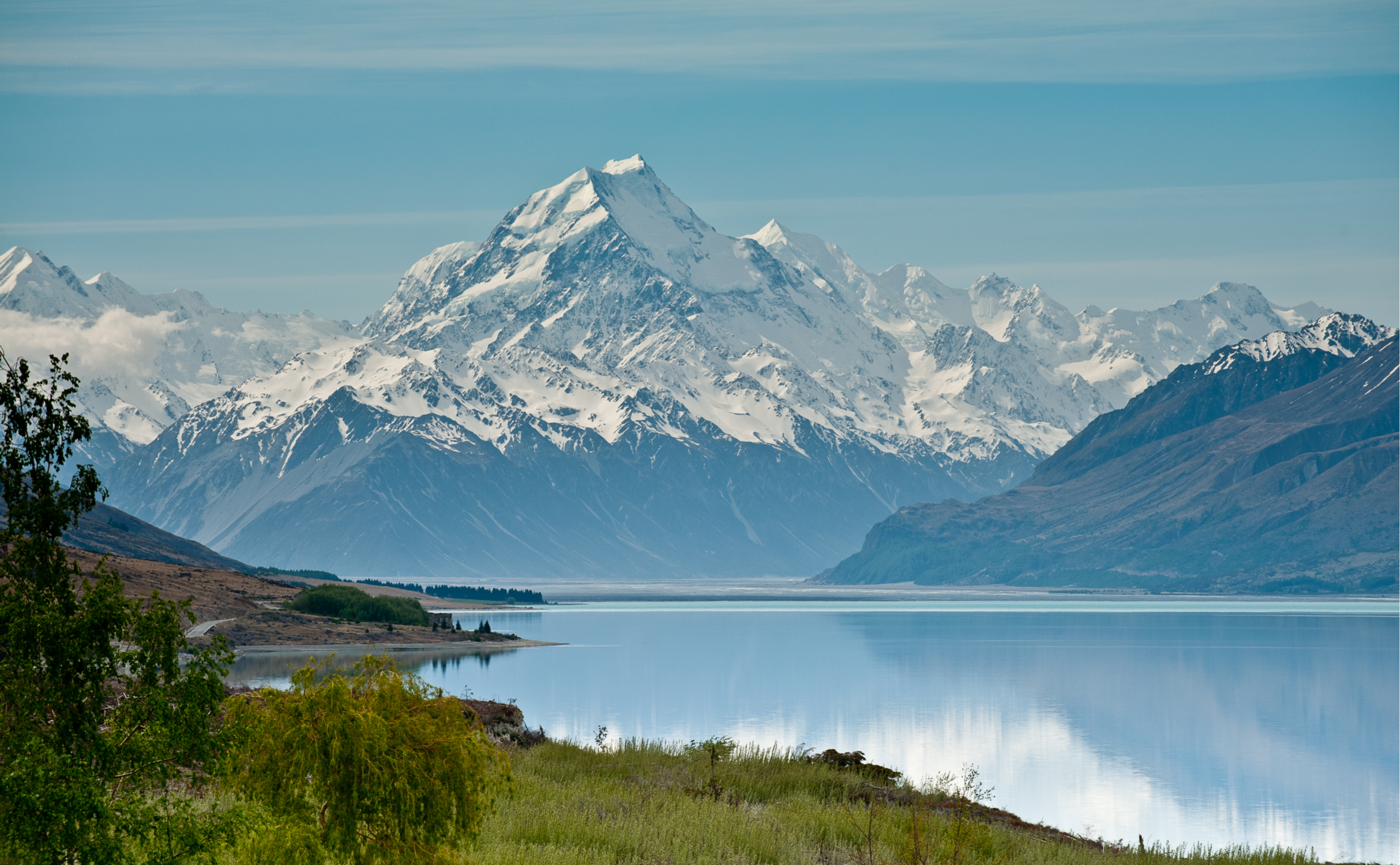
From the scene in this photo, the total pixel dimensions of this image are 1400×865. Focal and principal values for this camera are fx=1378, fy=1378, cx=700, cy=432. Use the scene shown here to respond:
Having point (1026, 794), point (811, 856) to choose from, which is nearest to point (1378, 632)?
point (1026, 794)

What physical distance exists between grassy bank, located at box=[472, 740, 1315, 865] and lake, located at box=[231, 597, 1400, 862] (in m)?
19.9

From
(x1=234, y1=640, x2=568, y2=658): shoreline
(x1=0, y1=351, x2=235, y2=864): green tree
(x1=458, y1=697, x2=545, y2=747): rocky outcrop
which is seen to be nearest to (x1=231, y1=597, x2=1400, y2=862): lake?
(x1=234, y1=640, x2=568, y2=658): shoreline

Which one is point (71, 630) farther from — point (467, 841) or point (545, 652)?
point (545, 652)

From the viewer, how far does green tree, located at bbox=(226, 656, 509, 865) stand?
13.8 metres

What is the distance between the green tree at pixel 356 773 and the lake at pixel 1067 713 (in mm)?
33985

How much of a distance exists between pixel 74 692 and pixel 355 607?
513ft

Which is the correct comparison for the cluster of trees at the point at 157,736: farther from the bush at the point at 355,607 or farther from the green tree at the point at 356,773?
the bush at the point at 355,607

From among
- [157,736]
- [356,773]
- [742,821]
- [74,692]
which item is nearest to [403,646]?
[742,821]

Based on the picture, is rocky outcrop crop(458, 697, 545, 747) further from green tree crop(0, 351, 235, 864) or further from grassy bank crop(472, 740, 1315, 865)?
green tree crop(0, 351, 235, 864)

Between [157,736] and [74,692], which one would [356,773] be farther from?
[74,692]

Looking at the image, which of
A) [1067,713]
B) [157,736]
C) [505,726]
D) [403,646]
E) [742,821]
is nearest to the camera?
[157,736]

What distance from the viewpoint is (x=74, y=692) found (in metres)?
12.8

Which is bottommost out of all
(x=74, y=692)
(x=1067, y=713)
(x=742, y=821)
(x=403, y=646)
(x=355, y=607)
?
(x=742, y=821)

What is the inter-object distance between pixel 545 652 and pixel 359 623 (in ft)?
84.3
